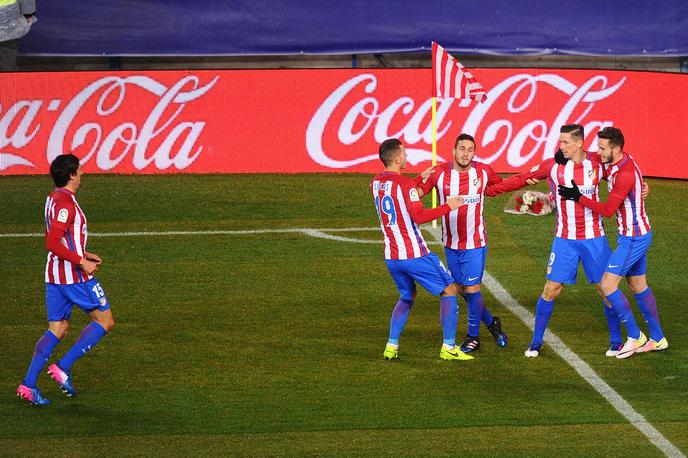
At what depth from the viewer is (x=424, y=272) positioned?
10500mm

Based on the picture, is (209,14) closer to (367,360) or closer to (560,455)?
(367,360)

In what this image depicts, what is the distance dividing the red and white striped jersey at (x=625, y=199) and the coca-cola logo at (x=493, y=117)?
10.6m

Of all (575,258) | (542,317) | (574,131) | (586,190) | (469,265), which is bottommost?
(542,317)

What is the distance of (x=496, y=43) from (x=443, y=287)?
15824 mm

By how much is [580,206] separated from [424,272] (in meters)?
1.54

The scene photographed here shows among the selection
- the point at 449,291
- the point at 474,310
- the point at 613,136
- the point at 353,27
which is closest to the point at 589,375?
the point at 474,310

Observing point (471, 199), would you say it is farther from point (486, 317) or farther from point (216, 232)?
point (216, 232)

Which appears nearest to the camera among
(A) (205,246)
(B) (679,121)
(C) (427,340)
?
(C) (427,340)

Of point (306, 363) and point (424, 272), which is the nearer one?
point (424, 272)

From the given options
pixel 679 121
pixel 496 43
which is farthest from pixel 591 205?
pixel 496 43

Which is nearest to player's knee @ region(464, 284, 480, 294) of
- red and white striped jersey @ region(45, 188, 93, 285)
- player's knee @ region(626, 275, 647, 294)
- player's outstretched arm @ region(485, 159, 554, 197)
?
player's outstretched arm @ region(485, 159, 554, 197)

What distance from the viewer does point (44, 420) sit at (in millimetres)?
9242

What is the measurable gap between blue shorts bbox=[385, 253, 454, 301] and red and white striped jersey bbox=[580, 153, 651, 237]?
1.41 m

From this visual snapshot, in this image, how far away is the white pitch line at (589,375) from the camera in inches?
343
